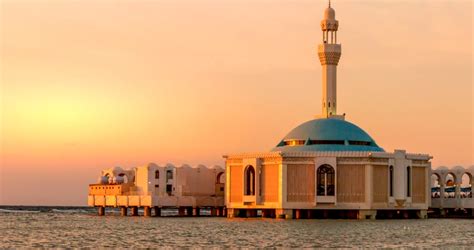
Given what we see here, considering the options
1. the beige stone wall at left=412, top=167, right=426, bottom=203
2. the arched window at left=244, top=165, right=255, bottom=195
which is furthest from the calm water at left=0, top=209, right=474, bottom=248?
the beige stone wall at left=412, top=167, right=426, bottom=203

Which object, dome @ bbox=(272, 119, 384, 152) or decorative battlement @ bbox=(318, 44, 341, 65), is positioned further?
decorative battlement @ bbox=(318, 44, 341, 65)

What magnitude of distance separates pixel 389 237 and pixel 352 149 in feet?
178

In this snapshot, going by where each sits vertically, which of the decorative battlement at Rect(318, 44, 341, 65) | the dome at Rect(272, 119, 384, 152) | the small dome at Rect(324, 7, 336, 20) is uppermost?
the small dome at Rect(324, 7, 336, 20)

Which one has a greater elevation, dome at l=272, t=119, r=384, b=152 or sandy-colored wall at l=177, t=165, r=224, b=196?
dome at l=272, t=119, r=384, b=152

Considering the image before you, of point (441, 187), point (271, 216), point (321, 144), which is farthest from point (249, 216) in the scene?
point (441, 187)

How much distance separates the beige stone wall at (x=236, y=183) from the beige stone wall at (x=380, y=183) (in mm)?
20868

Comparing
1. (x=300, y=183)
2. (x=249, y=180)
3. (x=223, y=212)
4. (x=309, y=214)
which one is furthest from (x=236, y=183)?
(x=223, y=212)

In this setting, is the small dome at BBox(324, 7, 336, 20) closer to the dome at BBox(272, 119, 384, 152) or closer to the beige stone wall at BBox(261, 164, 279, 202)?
the dome at BBox(272, 119, 384, 152)

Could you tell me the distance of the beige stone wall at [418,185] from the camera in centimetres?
16900

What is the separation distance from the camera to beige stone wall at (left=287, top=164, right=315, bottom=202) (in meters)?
160

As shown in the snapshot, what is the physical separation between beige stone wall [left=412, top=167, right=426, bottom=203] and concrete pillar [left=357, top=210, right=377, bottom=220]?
10.3 metres

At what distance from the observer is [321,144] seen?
167 meters

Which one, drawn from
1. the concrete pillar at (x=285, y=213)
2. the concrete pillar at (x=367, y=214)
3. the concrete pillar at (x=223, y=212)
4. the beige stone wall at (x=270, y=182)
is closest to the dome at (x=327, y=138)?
the beige stone wall at (x=270, y=182)

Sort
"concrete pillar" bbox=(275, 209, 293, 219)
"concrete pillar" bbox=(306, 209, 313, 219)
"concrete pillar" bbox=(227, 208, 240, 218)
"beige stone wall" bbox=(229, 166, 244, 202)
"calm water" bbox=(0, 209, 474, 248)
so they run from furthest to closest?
"concrete pillar" bbox=(227, 208, 240, 218), "beige stone wall" bbox=(229, 166, 244, 202), "concrete pillar" bbox=(306, 209, 313, 219), "concrete pillar" bbox=(275, 209, 293, 219), "calm water" bbox=(0, 209, 474, 248)
